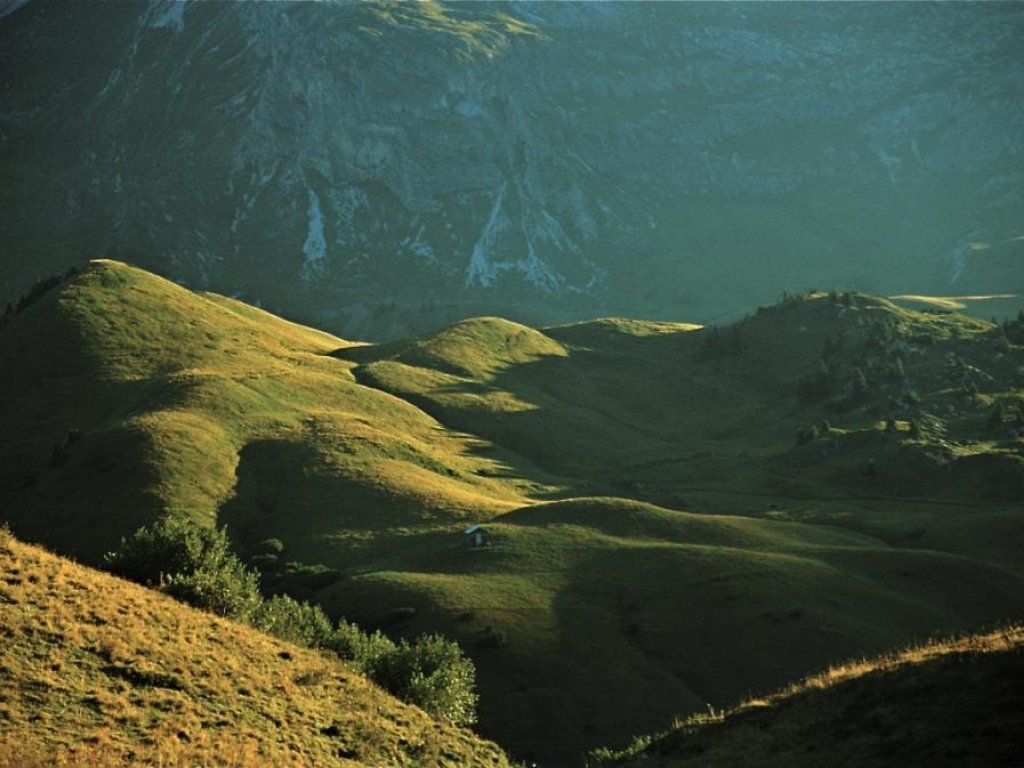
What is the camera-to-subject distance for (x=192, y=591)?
61812 millimetres

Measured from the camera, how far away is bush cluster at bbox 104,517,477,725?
6338 centimetres

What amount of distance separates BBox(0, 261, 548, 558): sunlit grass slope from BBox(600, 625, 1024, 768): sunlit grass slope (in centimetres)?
10207

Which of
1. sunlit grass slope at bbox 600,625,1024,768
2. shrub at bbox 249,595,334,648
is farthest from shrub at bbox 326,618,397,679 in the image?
sunlit grass slope at bbox 600,625,1024,768

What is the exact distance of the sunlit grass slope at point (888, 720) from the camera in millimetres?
34625

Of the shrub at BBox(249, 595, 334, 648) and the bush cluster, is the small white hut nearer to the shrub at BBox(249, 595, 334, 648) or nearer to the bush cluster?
the shrub at BBox(249, 595, 334, 648)

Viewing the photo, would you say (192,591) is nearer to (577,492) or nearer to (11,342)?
(577,492)

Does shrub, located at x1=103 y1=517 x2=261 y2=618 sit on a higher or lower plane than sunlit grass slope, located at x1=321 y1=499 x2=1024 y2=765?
higher

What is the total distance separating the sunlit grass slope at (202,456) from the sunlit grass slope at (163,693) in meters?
80.3

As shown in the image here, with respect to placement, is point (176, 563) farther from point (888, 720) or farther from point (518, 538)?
point (518, 538)

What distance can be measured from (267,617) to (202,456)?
92905 mm

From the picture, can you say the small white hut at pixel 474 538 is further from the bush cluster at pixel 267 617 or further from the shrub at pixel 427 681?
the shrub at pixel 427 681

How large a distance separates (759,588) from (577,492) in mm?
66895

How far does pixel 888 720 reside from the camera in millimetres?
37219

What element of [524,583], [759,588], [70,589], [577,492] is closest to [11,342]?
[577,492]
